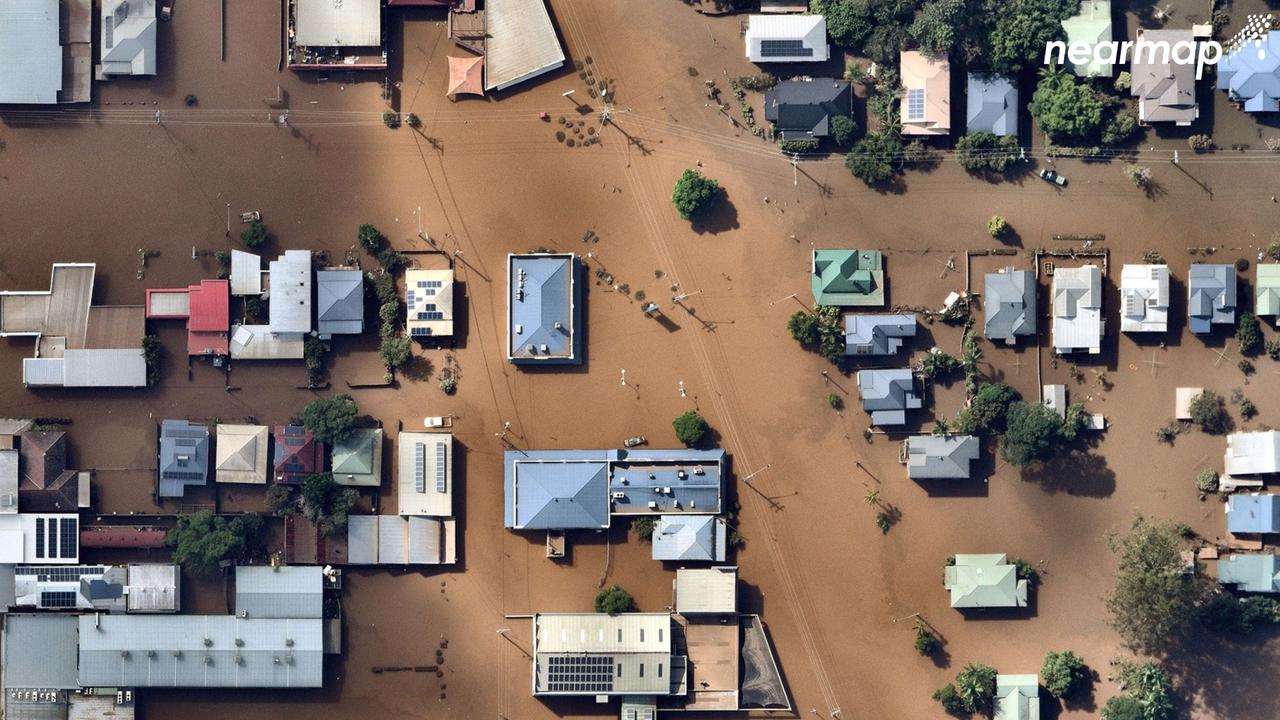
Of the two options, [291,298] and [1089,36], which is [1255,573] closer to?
[1089,36]

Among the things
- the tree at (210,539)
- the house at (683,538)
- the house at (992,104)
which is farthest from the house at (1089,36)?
the tree at (210,539)

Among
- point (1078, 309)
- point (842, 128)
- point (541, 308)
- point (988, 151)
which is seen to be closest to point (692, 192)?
point (842, 128)

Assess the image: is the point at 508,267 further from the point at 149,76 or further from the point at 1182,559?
the point at 1182,559

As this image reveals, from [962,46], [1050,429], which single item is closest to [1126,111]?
[962,46]

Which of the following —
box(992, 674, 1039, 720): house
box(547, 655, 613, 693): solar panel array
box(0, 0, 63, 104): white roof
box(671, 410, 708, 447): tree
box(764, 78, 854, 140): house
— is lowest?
box(992, 674, 1039, 720): house

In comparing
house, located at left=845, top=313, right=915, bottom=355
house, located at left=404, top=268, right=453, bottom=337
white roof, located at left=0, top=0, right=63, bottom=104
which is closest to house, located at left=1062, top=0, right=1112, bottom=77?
Answer: house, located at left=845, top=313, right=915, bottom=355

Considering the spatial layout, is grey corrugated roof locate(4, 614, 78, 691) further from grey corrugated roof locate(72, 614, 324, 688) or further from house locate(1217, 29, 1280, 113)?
house locate(1217, 29, 1280, 113)
